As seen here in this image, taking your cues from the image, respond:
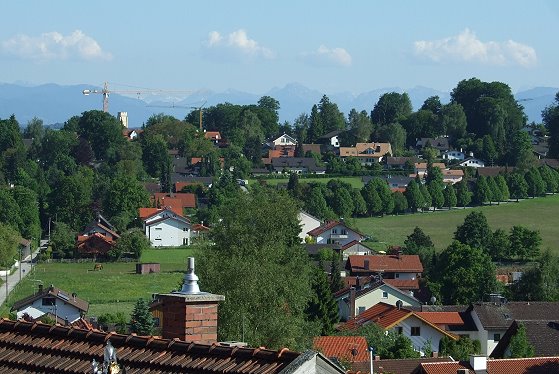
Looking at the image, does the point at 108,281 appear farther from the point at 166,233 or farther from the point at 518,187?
the point at 518,187

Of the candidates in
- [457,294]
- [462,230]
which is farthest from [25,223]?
[457,294]

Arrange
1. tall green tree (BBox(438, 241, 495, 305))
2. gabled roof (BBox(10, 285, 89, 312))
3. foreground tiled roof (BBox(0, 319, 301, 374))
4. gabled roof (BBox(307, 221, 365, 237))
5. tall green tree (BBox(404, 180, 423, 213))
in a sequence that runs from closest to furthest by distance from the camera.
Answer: foreground tiled roof (BBox(0, 319, 301, 374))
gabled roof (BBox(10, 285, 89, 312))
tall green tree (BBox(438, 241, 495, 305))
gabled roof (BBox(307, 221, 365, 237))
tall green tree (BBox(404, 180, 423, 213))

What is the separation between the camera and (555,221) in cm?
8112

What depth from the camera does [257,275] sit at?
89.7 feet

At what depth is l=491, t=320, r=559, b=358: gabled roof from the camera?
32250 mm

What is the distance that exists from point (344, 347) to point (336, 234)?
41340 millimetres

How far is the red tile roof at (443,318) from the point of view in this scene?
38.9 meters

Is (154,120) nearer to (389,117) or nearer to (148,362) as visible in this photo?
(389,117)

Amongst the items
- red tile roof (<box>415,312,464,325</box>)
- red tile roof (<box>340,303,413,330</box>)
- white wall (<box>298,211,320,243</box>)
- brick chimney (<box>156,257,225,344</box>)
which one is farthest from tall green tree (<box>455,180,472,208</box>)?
brick chimney (<box>156,257,225,344</box>)

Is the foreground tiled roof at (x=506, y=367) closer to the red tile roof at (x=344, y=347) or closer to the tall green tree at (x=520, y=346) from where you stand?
the red tile roof at (x=344, y=347)

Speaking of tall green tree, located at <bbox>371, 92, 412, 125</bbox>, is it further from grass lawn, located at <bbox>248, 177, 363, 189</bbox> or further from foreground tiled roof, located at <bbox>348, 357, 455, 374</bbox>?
foreground tiled roof, located at <bbox>348, 357, 455, 374</bbox>

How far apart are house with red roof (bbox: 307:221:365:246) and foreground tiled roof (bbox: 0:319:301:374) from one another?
60820 mm

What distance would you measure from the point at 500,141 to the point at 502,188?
2572 centimetres

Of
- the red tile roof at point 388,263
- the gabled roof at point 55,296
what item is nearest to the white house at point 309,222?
the red tile roof at point 388,263
